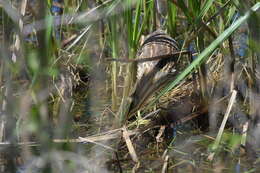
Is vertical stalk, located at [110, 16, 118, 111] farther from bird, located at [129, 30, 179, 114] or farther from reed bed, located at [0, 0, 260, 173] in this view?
bird, located at [129, 30, 179, 114]

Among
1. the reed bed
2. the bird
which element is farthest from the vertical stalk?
the bird

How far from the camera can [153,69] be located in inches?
145

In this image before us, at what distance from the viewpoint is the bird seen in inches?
131

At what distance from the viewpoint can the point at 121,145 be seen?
2.97m

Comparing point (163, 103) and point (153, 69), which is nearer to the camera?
point (163, 103)

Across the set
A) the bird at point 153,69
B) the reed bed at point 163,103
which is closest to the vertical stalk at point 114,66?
the reed bed at point 163,103

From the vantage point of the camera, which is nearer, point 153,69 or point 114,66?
point 114,66

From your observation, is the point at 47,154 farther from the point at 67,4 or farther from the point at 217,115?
the point at 67,4

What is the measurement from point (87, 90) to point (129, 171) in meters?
1.28

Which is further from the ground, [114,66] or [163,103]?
[114,66]

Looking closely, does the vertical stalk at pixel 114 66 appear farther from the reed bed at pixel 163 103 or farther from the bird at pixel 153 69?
the bird at pixel 153 69

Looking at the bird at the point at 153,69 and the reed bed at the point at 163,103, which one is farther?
the bird at the point at 153,69

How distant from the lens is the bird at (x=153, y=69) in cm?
333

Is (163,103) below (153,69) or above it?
below
